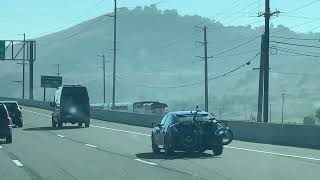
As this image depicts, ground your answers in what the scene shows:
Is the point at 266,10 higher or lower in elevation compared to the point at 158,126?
higher

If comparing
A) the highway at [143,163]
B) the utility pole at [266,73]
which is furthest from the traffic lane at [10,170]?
the utility pole at [266,73]

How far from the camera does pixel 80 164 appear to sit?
18812 mm

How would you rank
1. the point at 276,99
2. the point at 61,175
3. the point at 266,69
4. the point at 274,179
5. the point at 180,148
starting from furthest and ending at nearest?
the point at 276,99 → the point at 266,69 → the point at 180,148 → the point at 61,175 → the point at 274,179

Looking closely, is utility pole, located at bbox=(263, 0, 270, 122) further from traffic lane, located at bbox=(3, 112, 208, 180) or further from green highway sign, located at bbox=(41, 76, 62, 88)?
green highway sign, located at bbox=(41, 76, 62, 88)

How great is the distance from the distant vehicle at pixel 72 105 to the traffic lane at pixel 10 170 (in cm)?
2235

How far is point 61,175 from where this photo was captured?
1570 centimetres

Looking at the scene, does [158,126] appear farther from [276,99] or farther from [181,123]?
[276,99]

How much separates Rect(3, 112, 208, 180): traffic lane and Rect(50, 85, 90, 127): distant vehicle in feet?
53.0

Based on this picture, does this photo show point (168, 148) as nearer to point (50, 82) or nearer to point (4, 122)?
point (4, 122)

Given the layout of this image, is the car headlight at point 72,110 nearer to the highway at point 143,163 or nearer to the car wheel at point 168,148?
the highway at point 143,163

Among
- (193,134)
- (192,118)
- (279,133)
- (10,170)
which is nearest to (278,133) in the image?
(279,133)

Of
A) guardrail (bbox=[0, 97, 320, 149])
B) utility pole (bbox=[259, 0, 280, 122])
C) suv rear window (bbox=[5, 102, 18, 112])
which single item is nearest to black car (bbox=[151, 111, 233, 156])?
guardrail (bbox=[0, 97, 320, 149])

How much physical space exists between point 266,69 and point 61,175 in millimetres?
28808

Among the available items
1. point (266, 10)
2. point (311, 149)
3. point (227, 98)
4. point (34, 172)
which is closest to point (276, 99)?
point (227, 98)
